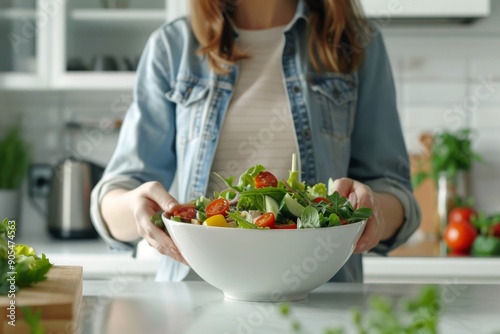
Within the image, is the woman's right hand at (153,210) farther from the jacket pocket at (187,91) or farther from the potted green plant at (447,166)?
the potted green plant at (447,166)

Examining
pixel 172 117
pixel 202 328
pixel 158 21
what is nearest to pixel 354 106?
pixel 172 117

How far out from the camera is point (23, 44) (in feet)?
7.81

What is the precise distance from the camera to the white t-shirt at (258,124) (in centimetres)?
126

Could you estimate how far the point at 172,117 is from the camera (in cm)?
132

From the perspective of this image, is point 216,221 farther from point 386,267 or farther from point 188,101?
point 386,267

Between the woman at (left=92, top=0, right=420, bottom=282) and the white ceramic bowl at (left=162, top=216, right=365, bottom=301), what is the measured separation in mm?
383

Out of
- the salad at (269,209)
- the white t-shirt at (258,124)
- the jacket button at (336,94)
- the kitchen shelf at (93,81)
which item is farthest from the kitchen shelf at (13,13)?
the salad at (269,209)

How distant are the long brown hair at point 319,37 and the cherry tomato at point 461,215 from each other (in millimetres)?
1107

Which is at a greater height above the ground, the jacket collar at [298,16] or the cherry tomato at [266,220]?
the jacket collar at [298,16]

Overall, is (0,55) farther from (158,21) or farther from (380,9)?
(380,9)

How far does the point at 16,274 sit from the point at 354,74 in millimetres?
751

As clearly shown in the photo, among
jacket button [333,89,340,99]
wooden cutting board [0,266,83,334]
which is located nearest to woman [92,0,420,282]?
jacket button [333,89,340,99]

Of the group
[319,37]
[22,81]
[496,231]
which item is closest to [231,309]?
[319,37]

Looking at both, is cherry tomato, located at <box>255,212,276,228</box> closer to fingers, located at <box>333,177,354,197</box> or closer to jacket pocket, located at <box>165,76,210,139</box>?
fingers, located at <box>333,177,354,197</box>
